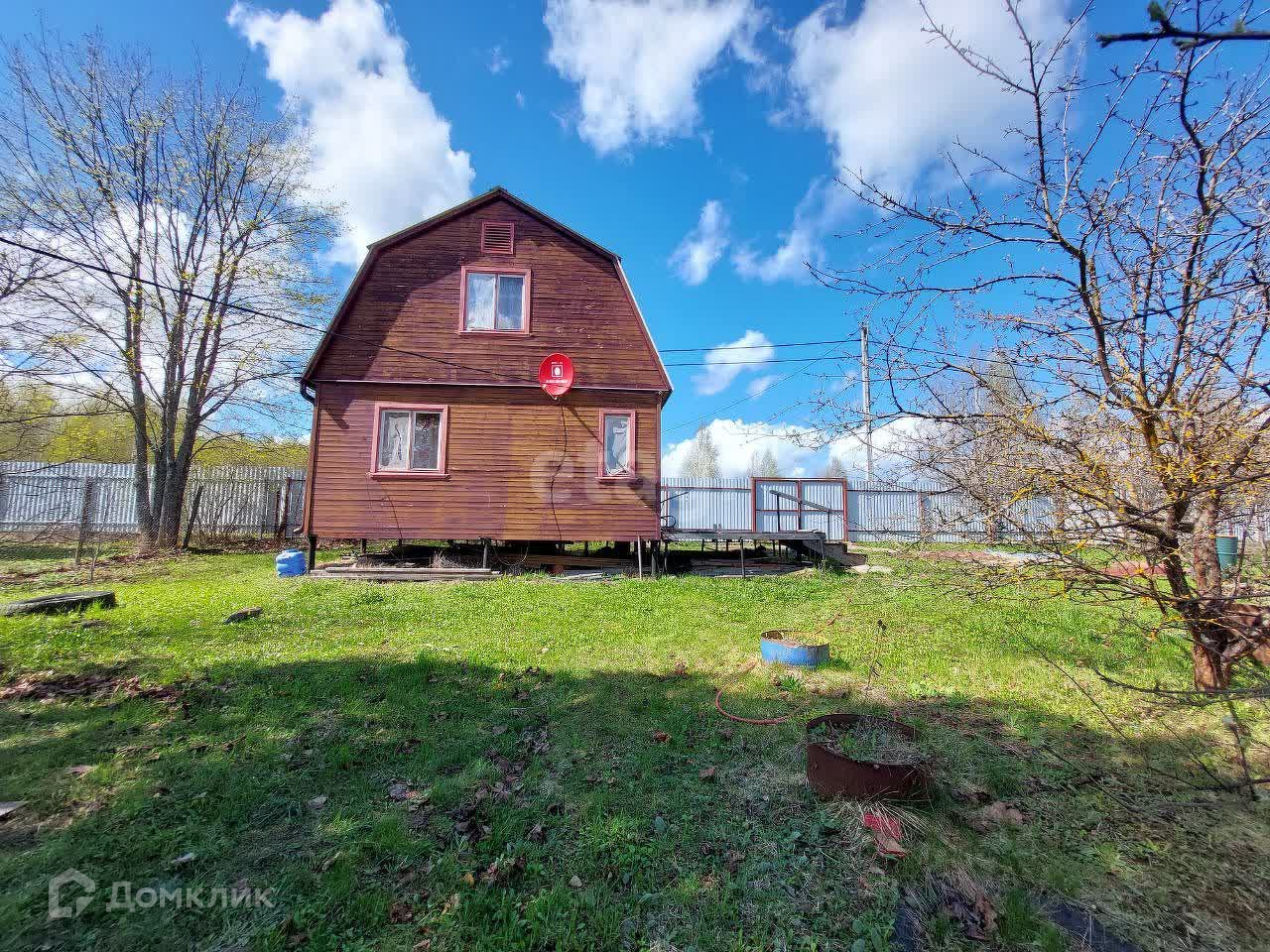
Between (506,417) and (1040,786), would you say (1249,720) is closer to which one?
(1040,786)

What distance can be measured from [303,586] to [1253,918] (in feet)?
36.5

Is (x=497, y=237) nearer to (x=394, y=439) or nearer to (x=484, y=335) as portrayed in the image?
(x=484, y=335)

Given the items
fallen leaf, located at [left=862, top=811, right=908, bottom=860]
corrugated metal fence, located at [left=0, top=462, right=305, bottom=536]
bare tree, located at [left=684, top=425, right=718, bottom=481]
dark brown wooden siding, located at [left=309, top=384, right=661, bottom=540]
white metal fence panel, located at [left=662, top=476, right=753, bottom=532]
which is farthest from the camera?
bare tree, located at [left=684, top=425, right=718, bottom=481]

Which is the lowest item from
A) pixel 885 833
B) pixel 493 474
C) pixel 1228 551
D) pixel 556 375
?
pixel 885 833

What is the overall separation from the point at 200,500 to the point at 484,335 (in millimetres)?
12621

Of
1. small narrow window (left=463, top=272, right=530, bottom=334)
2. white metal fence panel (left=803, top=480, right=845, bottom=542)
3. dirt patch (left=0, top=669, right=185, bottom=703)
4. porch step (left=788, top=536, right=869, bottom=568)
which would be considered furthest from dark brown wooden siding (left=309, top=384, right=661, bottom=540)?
white metal fence panel (left=803, top=480, right=845, bottom=542)

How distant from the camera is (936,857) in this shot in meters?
2.61

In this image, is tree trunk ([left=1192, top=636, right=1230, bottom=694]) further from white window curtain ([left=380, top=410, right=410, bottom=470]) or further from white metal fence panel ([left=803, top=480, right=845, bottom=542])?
white metal fence panel ([left=803, top=480, right=845, bottom=542])

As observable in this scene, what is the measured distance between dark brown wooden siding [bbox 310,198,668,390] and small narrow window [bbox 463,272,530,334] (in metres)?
0.22

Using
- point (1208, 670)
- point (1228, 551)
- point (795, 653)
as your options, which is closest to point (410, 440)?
point (795, 653)

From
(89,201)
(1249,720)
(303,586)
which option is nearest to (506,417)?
(303,586)

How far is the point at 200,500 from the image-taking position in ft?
55.8

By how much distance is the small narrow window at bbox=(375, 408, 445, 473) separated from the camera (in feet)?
37.9

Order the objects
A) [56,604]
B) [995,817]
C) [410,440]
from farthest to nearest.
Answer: [410,440] → [56,604] → [995,817]
